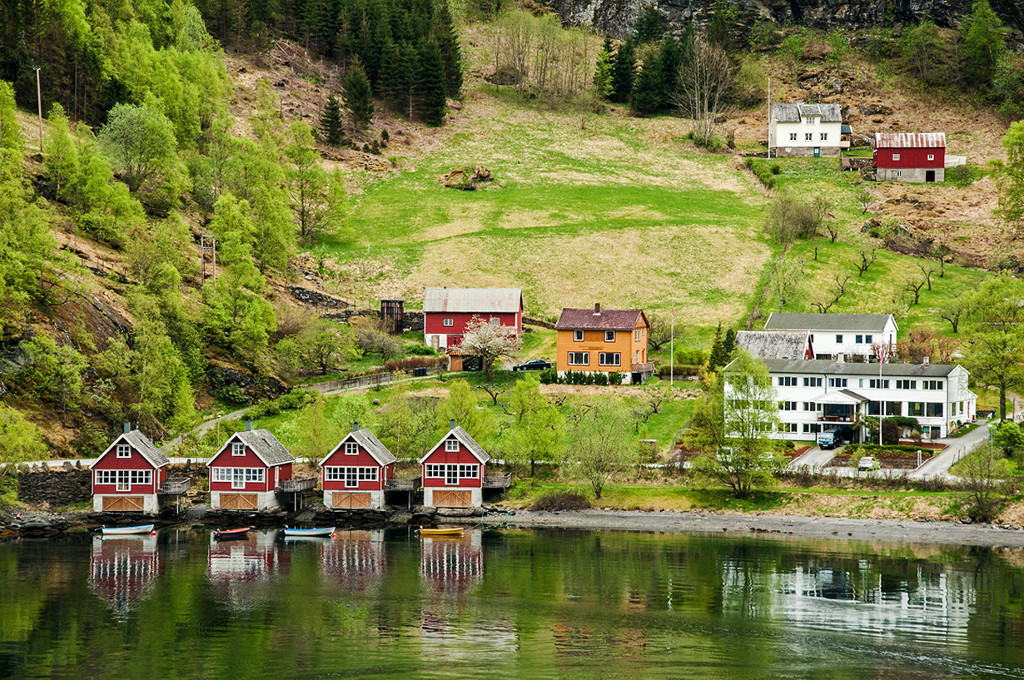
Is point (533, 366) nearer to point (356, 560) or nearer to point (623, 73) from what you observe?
point (356, 560)

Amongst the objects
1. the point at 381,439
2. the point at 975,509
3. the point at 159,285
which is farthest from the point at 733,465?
the point at 159,285

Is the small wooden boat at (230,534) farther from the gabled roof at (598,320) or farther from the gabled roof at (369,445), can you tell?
the gabled roof at (598,320)

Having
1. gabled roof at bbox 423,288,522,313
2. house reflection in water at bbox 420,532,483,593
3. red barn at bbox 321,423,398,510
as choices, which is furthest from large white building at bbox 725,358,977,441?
gabled roof at bbox 423,288,522,313

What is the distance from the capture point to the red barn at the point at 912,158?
153375mm

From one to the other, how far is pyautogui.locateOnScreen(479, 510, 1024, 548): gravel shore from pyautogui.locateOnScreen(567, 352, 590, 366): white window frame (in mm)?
23895

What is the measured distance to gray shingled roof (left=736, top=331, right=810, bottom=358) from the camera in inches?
4018

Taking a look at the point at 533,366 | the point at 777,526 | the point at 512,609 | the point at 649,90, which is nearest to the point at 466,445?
the point at 777,526

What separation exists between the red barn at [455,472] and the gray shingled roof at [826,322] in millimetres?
37582

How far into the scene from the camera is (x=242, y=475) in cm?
8406

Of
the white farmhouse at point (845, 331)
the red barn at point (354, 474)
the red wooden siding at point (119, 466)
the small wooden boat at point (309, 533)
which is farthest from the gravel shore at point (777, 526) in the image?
the white farmhouse at point (845, 331)

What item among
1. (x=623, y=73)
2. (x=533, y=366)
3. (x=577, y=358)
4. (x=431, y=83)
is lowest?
(x=533, y=366)

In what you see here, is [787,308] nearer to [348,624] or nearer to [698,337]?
[698,337]

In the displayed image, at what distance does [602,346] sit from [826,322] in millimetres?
21855

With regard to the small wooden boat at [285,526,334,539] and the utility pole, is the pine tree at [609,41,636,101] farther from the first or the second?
the small wooden boat at [285,526,334,539]
